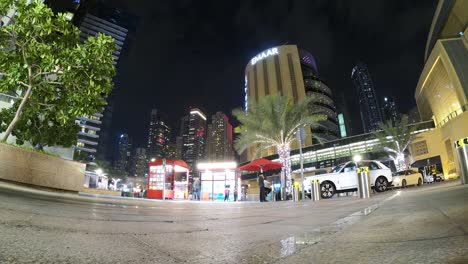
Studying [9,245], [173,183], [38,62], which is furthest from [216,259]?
[173,183]

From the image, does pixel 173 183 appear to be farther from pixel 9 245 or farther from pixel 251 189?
pixel 251 189

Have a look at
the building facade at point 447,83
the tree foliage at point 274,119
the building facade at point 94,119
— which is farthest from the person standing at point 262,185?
the building facade at point 94,119

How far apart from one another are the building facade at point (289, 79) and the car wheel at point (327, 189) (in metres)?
58.2

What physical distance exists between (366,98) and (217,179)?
188 m

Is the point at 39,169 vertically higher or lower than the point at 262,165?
lower

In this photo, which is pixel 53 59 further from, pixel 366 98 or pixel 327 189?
pixel 366 98

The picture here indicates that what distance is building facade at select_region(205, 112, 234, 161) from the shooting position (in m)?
172

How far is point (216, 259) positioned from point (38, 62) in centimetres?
962

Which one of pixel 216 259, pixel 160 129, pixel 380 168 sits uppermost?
pixel 160 129

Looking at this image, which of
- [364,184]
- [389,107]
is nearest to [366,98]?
[389,107]

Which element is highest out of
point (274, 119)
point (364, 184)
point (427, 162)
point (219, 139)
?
point (219, 139)

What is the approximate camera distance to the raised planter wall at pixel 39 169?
9.21 metres

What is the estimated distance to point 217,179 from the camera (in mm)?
24172

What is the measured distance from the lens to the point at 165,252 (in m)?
1.61
